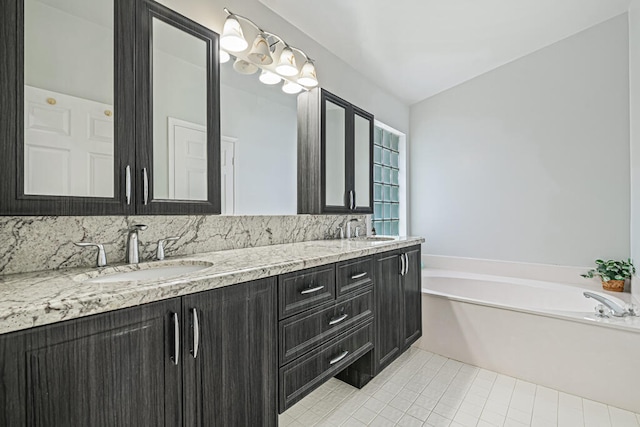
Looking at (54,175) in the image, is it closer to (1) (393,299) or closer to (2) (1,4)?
(2) (1,4)

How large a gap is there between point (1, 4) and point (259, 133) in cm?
117

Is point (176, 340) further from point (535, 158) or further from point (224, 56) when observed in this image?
point (535, 158)

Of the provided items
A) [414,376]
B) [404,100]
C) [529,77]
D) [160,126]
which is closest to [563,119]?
[529,77]

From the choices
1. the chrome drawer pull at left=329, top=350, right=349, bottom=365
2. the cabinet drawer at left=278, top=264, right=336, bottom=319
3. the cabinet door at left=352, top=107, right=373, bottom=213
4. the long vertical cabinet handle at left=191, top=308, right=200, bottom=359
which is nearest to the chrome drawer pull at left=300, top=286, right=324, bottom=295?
the cabinet drawer at left=278, top=264, right=336, bottom=319

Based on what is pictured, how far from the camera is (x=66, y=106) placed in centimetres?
108

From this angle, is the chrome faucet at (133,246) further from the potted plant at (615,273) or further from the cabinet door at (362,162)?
the potted plant at (615,273)

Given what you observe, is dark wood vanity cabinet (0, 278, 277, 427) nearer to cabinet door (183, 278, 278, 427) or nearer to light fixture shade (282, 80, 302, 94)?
cabinet door (183, 278, 278, 427)

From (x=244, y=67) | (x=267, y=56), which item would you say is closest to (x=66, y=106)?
(x=244, y=67)

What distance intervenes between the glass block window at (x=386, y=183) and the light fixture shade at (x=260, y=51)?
5.56 feet

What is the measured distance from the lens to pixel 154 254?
1402 millimetres

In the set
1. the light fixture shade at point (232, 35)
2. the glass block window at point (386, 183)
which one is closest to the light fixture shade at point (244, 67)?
the light fixture shade at point (232, 35)

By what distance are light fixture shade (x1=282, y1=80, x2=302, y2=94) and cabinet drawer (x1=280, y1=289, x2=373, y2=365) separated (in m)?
1.42

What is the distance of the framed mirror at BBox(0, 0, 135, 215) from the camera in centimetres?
91

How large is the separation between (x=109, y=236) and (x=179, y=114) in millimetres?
584
